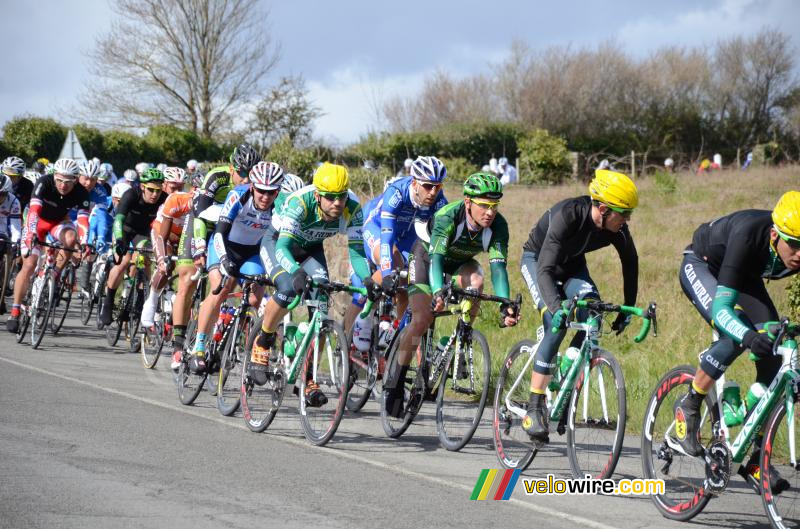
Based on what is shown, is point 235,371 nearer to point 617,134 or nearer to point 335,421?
point 335,421

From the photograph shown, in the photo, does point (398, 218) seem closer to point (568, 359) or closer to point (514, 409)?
point (514, 409)

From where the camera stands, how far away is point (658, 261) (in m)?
17.2

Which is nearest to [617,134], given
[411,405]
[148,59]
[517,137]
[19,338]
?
[517,137]

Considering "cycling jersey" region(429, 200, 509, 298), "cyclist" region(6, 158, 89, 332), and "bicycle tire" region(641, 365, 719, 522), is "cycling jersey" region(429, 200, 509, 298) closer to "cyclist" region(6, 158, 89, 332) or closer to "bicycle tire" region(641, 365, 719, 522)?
"bicycle tire" region(641, 365, 719, 522)

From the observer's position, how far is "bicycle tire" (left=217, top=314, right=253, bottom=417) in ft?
30.2

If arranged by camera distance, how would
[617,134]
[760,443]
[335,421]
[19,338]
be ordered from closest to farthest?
1. [760,443]
2. [335,421]
3. [19,338]
4. [617,134]

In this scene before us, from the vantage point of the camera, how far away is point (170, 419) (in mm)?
8938

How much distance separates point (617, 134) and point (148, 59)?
2600 cm

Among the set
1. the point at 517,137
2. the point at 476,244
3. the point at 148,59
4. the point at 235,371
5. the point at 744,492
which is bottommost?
the point at 744,492

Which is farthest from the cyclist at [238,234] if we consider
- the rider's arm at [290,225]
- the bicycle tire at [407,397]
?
the bicycle tire at [407,397]

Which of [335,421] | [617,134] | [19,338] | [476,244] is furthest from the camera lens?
[617,134]

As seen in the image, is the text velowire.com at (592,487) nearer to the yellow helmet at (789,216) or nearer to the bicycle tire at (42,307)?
the yellow helmet at (789,216)

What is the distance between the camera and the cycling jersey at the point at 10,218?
1531 cm

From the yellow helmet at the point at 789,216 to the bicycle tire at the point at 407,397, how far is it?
11.7ft
